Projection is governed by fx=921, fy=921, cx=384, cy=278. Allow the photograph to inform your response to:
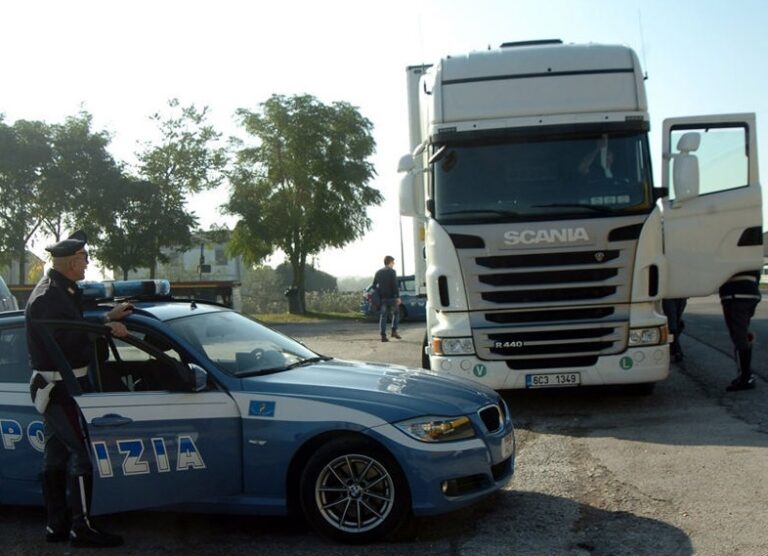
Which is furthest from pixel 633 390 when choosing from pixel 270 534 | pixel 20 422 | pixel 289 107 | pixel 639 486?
pixel 289 107

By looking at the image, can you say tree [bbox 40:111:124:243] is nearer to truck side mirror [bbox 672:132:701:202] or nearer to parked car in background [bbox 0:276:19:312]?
parked car in background [bbox 0:276:19:312]

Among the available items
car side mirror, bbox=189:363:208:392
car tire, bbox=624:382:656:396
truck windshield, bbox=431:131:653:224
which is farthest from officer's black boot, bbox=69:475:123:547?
car tire, bbox=624:382:656:396

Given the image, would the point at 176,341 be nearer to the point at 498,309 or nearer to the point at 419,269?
the point at 498,309

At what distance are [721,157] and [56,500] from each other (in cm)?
782

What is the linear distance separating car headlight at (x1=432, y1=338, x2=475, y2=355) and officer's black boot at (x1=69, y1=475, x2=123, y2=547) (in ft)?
15.5

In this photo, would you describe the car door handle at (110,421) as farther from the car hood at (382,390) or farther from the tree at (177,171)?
the tree at (177,171)

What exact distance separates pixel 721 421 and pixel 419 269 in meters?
4.26

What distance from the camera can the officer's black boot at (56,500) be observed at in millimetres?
5441

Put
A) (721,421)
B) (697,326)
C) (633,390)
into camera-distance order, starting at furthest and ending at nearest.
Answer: (697,326), (633,390), (721,421)

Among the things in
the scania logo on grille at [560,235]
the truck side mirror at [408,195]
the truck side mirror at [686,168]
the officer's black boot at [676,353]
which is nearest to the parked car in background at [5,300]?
the truck side mirror at [408,195]

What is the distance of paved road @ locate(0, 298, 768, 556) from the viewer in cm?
523

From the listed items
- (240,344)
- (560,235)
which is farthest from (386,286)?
(240,344)

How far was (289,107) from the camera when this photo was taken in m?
43.5

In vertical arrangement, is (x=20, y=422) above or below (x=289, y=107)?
below
